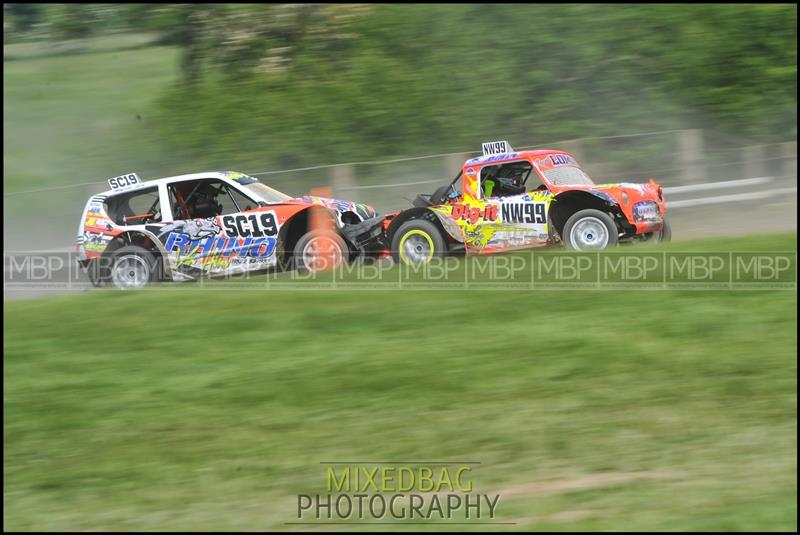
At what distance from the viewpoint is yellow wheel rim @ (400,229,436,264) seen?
1235 centimetres

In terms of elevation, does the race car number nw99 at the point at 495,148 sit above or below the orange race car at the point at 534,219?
above

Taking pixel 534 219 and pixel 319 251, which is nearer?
pixel 319 251

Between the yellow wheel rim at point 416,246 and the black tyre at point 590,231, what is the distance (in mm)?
1729

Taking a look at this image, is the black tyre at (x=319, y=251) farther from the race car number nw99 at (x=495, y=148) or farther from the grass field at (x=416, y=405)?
the race car number nw99 at (x=495, y=148)

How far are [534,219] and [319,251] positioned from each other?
2.79 meters

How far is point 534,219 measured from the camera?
40.8 ft

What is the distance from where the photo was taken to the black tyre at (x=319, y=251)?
478 inches

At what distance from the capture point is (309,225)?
1247 centimetres

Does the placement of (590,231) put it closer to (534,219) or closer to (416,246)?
(534,219)

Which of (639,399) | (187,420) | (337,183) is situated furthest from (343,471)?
(337,183)

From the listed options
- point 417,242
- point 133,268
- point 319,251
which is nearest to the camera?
point 319,251

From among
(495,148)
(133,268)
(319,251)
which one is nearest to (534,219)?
(495,148)

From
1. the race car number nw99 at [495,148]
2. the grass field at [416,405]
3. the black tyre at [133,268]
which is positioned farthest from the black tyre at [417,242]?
the black tyre at [133,268]

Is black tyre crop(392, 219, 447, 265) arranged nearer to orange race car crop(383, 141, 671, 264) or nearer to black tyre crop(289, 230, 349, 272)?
orange race car crop(383, 141, 671, 264)
